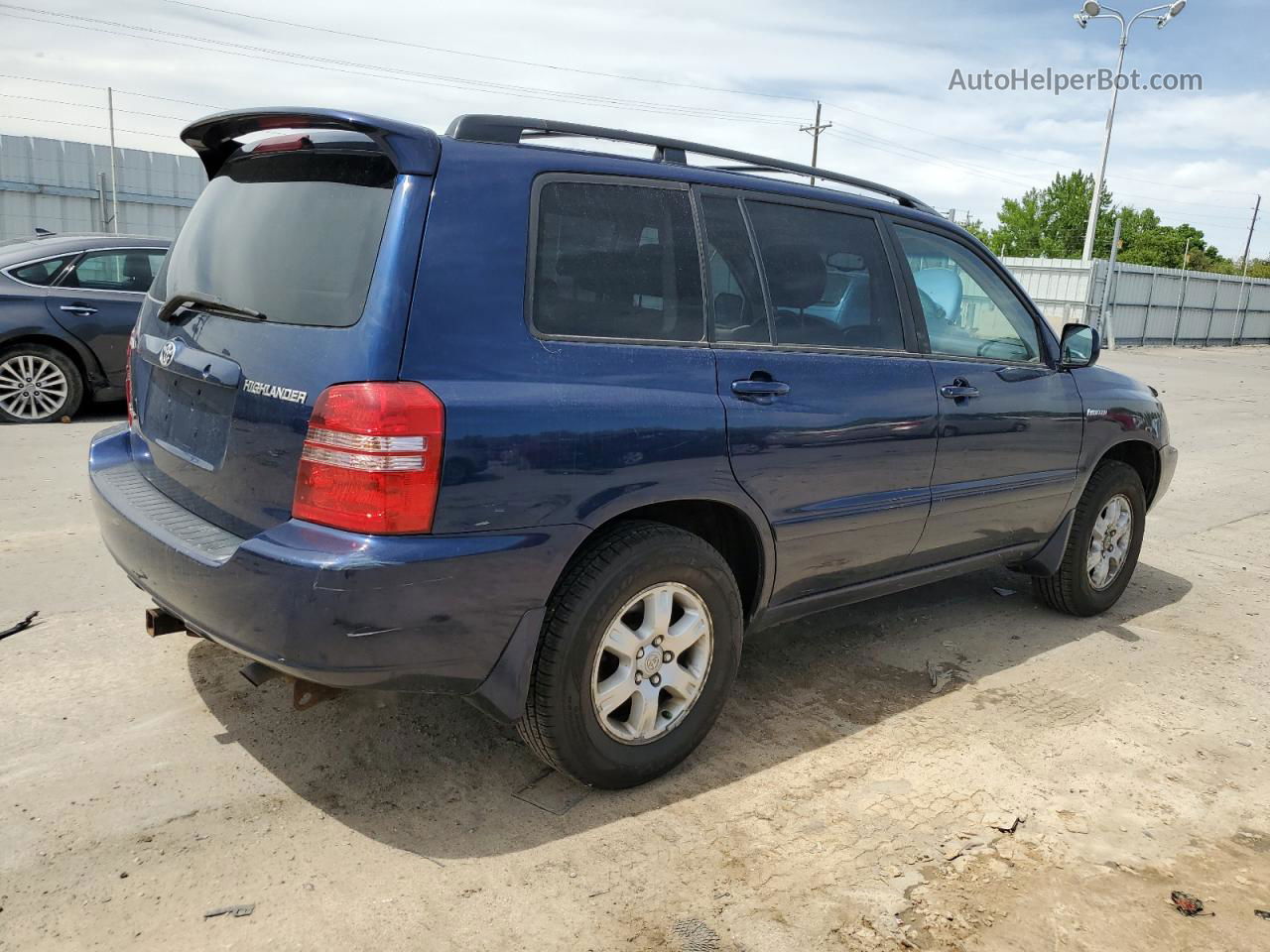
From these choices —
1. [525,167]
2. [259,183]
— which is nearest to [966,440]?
[525,167]

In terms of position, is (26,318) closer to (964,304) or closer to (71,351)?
(71,351)

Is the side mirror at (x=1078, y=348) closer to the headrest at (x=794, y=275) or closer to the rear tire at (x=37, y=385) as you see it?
the headrest at (x=794, y=275)

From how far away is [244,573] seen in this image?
8.32 feet

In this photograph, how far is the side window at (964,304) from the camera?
400 cm

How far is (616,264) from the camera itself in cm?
298

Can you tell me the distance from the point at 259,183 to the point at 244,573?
123cm

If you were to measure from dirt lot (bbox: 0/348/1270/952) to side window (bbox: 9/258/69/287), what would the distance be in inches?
181

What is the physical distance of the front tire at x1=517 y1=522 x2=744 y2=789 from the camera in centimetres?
279

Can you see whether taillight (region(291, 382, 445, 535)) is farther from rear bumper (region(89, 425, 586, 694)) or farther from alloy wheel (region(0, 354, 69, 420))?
alloy wheel (region(0, 354, 69, 420))

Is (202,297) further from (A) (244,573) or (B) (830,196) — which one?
(B) (830,196)

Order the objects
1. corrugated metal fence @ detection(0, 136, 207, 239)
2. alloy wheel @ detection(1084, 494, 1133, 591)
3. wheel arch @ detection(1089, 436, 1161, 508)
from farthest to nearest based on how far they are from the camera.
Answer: corrugated metal fence @ detection(0, 136, 207, 239) → wheel arch @ detection(1089, 436, 1161, 508) → alloy wheel @ detection(1084, 494, 1133, 591)

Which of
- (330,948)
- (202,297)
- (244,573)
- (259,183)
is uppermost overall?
(259,183)

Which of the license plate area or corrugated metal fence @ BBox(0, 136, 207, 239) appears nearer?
the license plate area

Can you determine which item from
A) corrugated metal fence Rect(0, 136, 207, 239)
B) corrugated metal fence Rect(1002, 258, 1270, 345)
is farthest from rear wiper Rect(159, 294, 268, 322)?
corrugated metal fence Rect(1002, 258, 1270, 345)
